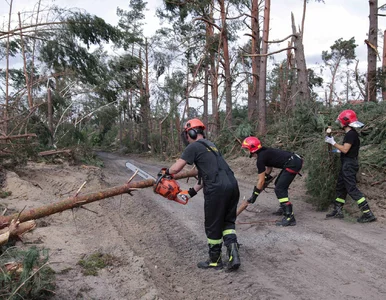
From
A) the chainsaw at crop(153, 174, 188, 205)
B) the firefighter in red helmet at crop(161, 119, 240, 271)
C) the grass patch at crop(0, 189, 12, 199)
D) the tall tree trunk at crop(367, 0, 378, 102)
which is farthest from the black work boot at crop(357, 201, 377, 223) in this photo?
the tall tree trunk at crop(367, 0, 378, 102)

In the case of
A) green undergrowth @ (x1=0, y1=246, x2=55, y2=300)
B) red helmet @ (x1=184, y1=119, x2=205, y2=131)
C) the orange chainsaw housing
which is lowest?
green undergrowth @ (x1=0, y1=246, x2=55, y2=300)

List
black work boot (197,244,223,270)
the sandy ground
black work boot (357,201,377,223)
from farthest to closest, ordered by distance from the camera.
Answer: black work boot (357,201,377,223), black work boot (197,244,223,270), the sandy ground

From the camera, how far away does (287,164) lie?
6.30 meters

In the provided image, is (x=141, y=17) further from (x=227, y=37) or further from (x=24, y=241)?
(x=24, y=241)

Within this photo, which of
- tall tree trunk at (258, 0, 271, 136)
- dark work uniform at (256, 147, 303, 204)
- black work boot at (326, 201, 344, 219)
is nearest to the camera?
dark work uniform at (256, 147, 303, 204)

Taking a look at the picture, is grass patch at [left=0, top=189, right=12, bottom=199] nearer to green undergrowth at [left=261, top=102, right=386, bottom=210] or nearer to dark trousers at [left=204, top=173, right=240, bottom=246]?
dark trousers at [left=204, top=173, right=240, bottom=246]

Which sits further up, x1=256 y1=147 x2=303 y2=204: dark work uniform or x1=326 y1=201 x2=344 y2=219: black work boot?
x1=256 y1=147 x2=303 y2=204: dark work uniform

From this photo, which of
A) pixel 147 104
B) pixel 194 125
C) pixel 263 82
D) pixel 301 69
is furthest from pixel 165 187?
pixel 147 104

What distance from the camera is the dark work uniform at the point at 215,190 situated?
168 inches

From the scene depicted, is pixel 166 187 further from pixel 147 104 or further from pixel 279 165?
pixel 147 104

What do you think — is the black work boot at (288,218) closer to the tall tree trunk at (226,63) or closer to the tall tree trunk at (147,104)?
the tall tree trunk at (226,63)

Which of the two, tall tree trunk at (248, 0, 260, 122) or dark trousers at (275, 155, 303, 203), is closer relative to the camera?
dark trousers at (275, 155, 303, 203)

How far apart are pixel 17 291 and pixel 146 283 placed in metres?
1.41

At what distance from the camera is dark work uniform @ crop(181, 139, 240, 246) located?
14.0 feet
